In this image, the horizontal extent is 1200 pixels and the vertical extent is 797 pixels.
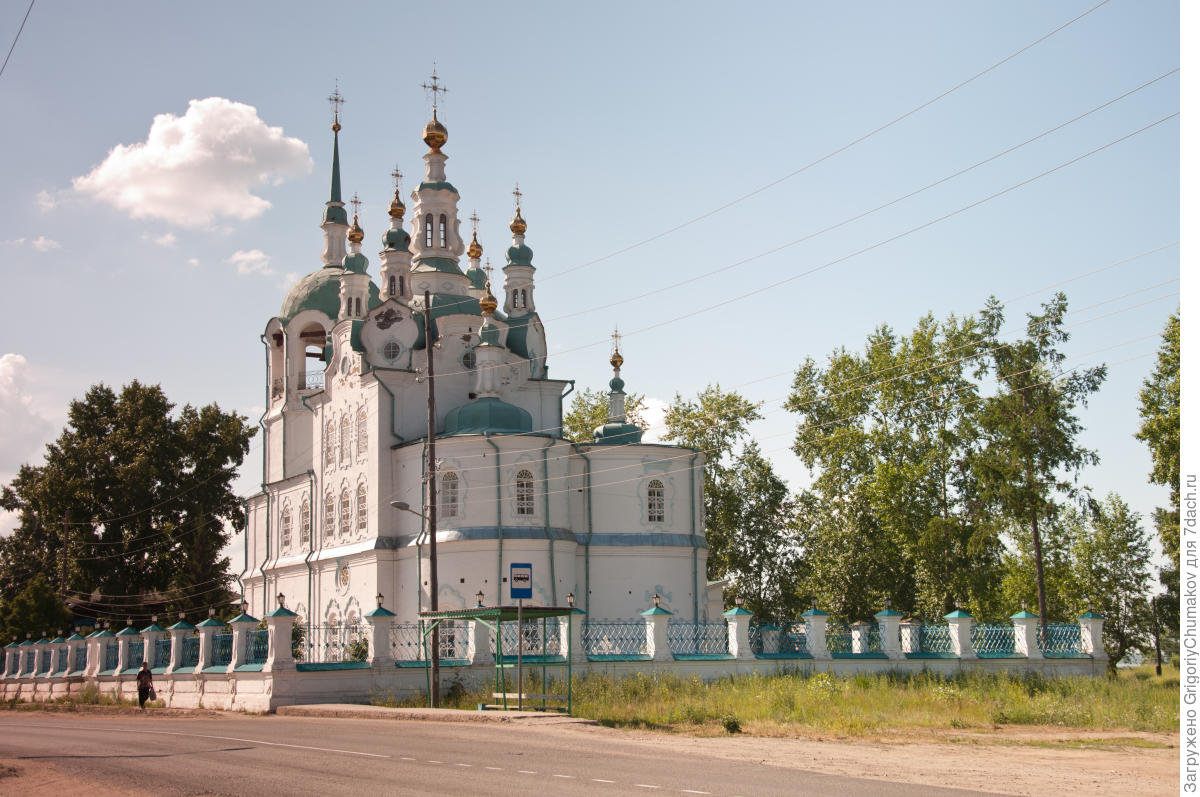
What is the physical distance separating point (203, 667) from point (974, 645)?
57.4 ft

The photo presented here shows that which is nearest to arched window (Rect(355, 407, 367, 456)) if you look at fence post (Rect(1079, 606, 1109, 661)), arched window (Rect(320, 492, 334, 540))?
arched window (Rect(320, 492, 334, 540))

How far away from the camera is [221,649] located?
87.5 feet

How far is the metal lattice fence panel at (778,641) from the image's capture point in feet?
86.4

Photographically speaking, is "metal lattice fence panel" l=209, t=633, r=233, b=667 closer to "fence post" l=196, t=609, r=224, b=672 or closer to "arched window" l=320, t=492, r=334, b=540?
"fence post" l=196, t=609, r=224, b=672

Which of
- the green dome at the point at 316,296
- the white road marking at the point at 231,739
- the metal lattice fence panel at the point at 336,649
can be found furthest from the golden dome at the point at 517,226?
the white road marking at the point at 231,739

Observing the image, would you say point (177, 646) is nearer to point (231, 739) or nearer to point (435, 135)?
point (231, 739)

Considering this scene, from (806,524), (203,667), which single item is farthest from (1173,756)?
(806,524)

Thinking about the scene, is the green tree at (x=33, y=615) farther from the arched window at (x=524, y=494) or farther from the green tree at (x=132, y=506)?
the arched window at (x=524, y=494)

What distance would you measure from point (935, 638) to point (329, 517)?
18.3 metres

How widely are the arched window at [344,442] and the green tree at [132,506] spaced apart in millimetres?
16448

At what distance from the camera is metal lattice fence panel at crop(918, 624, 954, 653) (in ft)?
90.4

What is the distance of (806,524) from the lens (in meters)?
43.6

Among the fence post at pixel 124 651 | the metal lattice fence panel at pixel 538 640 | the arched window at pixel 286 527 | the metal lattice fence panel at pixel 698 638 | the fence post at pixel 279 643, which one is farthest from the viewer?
the arched window at pixel 286 527

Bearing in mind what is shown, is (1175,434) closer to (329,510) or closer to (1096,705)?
(1096,705)
